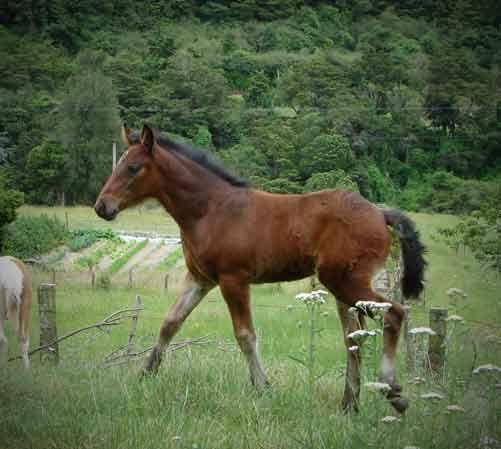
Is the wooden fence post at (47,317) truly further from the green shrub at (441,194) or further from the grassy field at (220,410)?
the green shrub at (441,194)

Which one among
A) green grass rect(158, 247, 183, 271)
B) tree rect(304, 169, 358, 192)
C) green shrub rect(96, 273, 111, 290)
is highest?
tree rect(304, 169, 358, 192)

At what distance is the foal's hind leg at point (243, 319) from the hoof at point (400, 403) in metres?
0.91

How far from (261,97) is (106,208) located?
847 inches

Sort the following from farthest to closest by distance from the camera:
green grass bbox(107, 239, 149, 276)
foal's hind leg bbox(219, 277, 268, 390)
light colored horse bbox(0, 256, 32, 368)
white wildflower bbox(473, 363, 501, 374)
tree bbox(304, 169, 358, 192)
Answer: green grass bbox(107, 239, 149, 276) → tree bbox(304, 169, 358, 192) → light colored horse bbox(0, 256, 32, 368) → foal's hind leg bbox(219, 277, 268, 390) → white wildflower bbox(473, 363, 501, 374)

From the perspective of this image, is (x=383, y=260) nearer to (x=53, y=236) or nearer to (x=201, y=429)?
(x=201, y=429)

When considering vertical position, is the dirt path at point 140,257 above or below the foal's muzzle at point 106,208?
below

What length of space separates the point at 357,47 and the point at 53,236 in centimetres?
1187

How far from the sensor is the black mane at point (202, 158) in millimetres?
4301

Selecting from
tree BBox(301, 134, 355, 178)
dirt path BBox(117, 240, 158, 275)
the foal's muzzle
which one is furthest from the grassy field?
dirt path BBox(117, 240, 158, 275)

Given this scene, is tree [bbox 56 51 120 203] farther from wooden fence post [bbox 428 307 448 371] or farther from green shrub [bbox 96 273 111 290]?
wooden fence post [bbox 428 307 448 371]

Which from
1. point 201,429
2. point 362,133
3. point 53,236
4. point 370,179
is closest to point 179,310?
point 201,429

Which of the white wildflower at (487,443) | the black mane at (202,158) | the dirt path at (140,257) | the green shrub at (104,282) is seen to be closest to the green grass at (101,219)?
the dirt path at (140,257)

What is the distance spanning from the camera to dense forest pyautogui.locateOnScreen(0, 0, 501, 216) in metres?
12.5

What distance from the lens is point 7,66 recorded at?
69.4 ft
